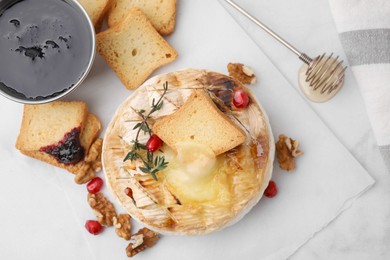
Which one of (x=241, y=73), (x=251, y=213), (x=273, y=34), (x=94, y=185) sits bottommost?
(x=251, y=213)

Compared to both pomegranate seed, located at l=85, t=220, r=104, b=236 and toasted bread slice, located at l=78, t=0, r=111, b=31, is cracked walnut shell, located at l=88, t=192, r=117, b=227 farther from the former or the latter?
toasted bread slice, located at l=78, t=0, r=111, b=31

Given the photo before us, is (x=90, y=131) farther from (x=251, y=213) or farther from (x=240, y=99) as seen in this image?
(x=251, y=213)

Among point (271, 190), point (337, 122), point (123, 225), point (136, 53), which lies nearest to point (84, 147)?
point (123, 225)

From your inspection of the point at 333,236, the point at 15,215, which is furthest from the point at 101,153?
the point at 333,236

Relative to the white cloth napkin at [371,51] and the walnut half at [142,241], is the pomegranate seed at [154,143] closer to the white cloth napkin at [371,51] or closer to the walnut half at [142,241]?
the walnut half at [142,241]

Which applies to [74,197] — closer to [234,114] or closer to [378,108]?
[234,114]

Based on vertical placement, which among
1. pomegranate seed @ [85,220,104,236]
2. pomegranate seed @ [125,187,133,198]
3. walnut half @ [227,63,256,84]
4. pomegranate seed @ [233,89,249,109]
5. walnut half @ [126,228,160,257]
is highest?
pomegranate seed @ [233,89,249,109]

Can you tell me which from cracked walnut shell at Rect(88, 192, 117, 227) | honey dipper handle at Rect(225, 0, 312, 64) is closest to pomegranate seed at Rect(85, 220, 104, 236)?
cracked walnut shell at Rect(88, 192, 117, 227)
